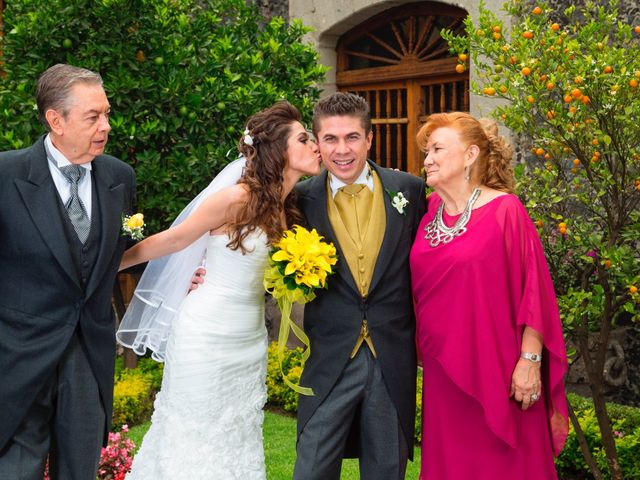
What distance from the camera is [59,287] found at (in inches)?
141

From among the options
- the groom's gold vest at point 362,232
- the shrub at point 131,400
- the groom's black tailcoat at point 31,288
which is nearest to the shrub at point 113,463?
the groom's black tailcoat at point 31,288

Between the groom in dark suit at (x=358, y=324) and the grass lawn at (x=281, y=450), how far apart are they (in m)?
1.91

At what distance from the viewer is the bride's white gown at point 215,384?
423 cm

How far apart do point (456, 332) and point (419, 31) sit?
16.7 feet

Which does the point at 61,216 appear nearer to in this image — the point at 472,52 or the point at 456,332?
the point at 456,332

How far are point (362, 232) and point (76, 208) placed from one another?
1295 millimetres

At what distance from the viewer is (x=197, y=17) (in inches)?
289

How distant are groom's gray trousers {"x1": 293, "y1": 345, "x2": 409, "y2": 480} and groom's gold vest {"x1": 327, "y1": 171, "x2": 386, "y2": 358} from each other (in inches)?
4.5

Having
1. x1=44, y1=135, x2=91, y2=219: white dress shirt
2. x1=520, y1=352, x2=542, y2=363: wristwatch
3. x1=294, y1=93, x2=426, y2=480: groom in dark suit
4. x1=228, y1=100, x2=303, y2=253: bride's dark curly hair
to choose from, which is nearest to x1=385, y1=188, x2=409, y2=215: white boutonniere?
x1=294, y1=93, x2=426, y2=480: groom in dark suit

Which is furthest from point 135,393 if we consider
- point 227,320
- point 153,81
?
point 227,320

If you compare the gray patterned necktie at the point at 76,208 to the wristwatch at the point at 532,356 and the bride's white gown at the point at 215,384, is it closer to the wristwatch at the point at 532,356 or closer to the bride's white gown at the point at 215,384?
the bride's white gown at the point at 215,384

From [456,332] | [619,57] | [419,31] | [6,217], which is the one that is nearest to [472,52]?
[619,57]

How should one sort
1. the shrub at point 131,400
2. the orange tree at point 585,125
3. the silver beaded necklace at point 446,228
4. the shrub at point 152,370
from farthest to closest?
1. the shrub at point 152,370
2. the shrub at point 131,400
3. the orange tree at point 585,125
4. the silver beaded necklace at point 446,228

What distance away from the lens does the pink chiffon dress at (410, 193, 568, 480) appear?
3.88 metres
